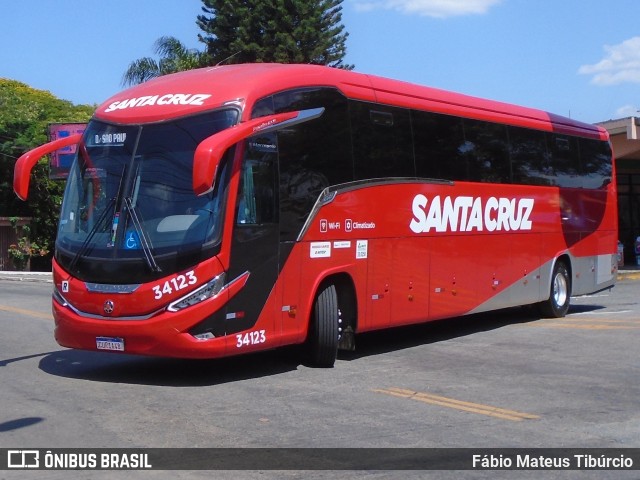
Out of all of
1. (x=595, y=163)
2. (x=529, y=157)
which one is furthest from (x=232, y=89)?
(x=595, y=163)

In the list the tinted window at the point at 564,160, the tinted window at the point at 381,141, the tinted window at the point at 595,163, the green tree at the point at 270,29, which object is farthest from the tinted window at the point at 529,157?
the green tree at the point at 270,29

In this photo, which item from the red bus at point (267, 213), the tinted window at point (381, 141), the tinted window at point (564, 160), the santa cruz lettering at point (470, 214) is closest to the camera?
the red bus at point (267, 213)

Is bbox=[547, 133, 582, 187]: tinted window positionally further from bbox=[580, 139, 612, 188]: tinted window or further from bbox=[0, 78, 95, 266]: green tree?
bbox=[0, 78, 95, 266]: green tree

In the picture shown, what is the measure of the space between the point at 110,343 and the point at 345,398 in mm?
2743

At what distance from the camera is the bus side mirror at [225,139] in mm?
9227

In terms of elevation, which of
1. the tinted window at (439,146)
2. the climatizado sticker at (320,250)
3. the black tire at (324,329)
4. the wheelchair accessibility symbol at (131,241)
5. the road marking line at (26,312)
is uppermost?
the tinted window at (439,146)

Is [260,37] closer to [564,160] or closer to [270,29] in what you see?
[270,29]

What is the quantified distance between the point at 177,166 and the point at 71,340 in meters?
2.41

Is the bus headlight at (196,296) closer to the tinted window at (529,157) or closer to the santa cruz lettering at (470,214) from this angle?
the santa cruz lettering at (470,214)

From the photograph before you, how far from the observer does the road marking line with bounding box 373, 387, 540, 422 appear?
9.10 meters

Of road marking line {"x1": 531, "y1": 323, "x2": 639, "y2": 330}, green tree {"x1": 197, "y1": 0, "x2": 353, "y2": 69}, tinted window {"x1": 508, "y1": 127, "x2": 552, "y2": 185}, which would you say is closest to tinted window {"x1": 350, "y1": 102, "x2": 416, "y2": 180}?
tinted window {"x1": 508, "y1": 127, "x2": 552, "y2": 185}

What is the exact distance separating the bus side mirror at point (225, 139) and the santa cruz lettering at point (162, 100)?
28.1 inches

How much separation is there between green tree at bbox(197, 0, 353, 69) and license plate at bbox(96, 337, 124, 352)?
32.4 meters

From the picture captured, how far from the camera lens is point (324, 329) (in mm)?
11797
